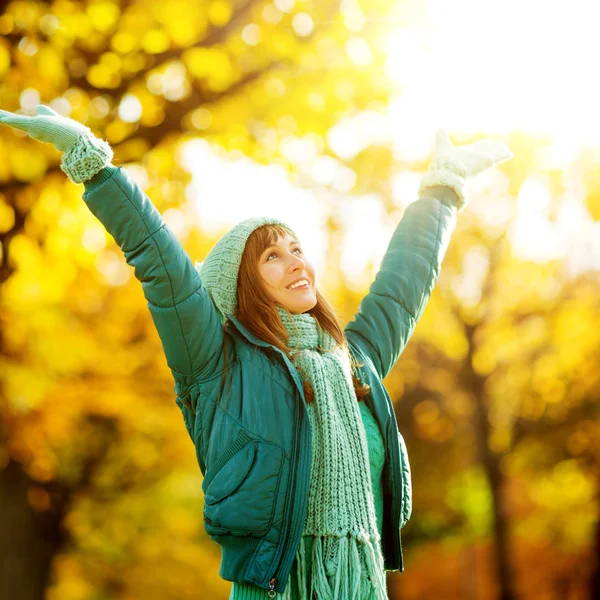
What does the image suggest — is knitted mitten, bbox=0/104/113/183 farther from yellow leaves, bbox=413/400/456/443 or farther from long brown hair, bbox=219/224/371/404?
yellow leaves, bbox=413/400/456/443

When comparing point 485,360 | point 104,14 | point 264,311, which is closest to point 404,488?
point 264,311

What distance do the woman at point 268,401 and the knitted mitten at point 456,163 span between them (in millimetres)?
701

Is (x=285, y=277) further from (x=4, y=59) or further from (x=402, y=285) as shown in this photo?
(x=4, y=59)

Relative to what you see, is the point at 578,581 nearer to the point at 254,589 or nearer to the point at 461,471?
the point at 461,471

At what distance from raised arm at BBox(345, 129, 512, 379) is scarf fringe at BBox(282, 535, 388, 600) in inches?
27.4

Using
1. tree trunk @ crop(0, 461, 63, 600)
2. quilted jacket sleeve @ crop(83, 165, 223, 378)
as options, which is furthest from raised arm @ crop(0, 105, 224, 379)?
tree trunk @ crop(0, 461, 63, 600)

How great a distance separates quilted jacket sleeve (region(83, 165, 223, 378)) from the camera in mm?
1975

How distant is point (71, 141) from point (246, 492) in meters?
1.02

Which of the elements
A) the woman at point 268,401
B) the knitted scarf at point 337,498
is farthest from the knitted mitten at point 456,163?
the knitted scarf at point 337,498

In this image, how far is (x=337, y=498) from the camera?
6.88ft

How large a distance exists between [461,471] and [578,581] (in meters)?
2.73

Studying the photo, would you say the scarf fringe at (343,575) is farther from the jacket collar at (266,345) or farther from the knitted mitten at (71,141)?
the knitted mitten at (71,141)

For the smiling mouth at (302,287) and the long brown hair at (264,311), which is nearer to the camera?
the long brown hair at (264,311)

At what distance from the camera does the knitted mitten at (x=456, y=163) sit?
9.36 ft
